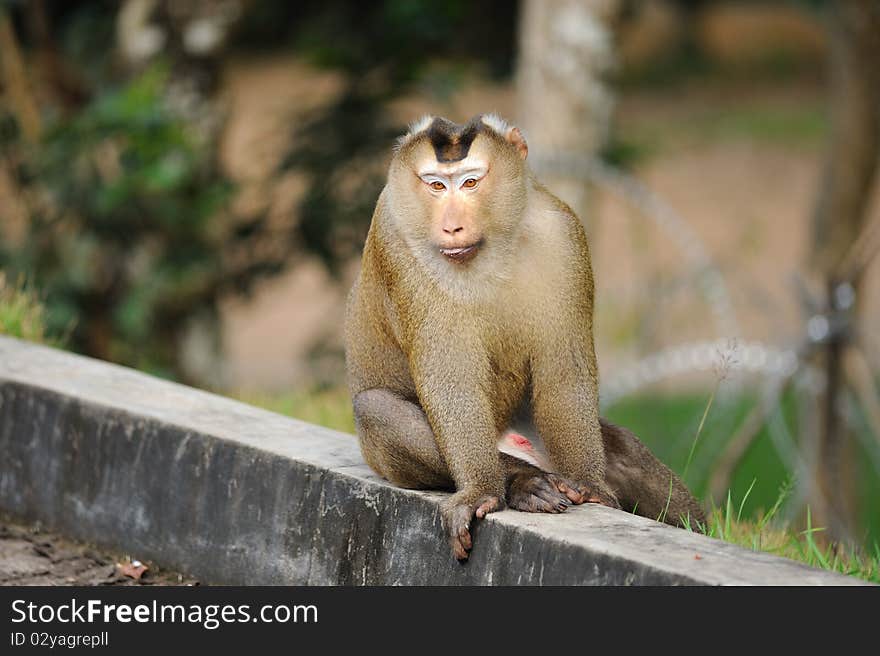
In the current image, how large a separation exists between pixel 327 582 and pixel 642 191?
351 cm

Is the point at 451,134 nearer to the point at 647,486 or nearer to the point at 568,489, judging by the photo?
the point at 568,489

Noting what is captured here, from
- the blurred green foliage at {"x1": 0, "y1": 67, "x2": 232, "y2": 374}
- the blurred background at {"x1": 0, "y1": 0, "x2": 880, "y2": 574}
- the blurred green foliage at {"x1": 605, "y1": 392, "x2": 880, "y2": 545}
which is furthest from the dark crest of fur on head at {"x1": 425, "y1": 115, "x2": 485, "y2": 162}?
the blurred green foliage at {"x1": 605, "y1": 392, "x2": 880, "y2": 545}

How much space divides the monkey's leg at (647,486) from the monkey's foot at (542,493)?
34 cm

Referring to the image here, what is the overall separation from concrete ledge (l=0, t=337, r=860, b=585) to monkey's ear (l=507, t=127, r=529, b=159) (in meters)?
1.12

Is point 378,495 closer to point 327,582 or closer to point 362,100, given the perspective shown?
point 327,582

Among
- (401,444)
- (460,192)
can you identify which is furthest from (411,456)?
(460,192)

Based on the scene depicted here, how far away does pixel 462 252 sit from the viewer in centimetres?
414

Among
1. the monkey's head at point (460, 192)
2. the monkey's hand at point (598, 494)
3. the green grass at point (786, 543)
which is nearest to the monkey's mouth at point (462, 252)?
the monkey's head at point (460, 192)

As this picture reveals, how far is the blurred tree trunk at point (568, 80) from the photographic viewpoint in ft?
28.5

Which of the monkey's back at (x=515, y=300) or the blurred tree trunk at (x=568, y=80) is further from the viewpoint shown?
the blurred tree trunk at (x=568, y=80)

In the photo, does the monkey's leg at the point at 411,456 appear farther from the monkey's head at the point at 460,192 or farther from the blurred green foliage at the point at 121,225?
the blurred green foliage at the point at 121,225

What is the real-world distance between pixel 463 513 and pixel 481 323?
0.61m

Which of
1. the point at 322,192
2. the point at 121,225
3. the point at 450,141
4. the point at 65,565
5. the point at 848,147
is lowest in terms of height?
the point at 65,565
